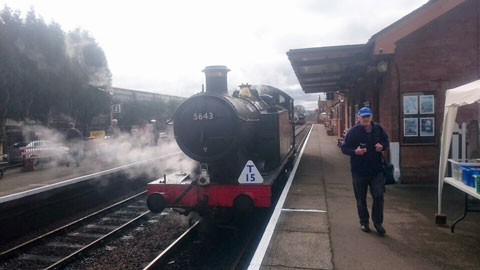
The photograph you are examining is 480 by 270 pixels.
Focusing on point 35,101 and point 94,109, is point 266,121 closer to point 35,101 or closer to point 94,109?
point 35,101

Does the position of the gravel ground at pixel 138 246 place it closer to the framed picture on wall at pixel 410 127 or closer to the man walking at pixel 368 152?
the man walking at pixel 368 152

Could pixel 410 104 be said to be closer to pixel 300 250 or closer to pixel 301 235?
pixel 301 235

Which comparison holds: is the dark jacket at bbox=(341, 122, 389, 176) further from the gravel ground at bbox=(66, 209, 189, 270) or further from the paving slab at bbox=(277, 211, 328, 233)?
the gravel ground at bbox=(66, 209, 189, 270)

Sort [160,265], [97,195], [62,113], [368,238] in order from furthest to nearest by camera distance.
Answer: [62,113], [97,195], [160,265], [368,238]

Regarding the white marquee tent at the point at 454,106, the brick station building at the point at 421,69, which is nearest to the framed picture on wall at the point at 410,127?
the brick station building at the point at 421,69

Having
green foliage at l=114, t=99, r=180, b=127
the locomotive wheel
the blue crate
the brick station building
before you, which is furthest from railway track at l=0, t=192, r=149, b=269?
green foliage at l=114, t=99, r=180, b=127

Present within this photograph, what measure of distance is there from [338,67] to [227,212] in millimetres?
6029

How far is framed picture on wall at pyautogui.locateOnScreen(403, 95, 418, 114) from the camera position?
820cm

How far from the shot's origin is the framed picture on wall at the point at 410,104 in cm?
820

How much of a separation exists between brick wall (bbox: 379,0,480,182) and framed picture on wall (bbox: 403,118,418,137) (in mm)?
106

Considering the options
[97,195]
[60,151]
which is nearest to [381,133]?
[97,195]

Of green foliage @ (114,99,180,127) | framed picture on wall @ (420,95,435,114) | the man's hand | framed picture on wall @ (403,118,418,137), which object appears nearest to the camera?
the man's hand

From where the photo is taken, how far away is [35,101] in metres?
19.9

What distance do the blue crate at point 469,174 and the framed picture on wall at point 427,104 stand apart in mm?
3254
